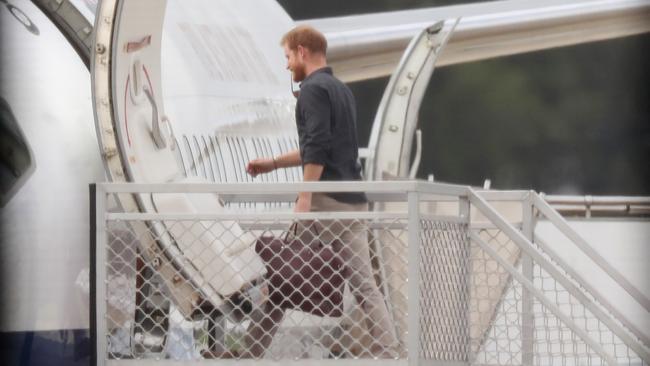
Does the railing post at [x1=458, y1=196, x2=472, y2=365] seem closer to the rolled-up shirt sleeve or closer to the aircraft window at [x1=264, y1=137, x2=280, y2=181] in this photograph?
the rolled-up shirt sleeve

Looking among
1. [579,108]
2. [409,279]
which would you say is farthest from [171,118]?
[579,108]

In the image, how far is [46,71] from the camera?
5391mm

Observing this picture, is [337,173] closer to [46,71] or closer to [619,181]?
[46,71]

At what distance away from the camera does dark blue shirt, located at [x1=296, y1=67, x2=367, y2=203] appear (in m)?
5.06

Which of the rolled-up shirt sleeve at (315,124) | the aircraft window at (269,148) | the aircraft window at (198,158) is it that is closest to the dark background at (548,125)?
the aircraft window at (269,148)

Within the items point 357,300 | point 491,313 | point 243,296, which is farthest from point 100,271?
point 491,313

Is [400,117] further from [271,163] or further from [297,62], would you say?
[297,62]

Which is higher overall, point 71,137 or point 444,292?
point 71,137

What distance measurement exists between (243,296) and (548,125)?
4236 millimetres

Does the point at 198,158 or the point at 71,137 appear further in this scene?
the point at 198,158

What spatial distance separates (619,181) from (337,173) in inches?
144

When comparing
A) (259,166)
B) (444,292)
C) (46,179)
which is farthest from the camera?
(259,166)

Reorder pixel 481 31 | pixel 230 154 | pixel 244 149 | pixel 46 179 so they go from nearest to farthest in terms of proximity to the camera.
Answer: pixel 46 179
pixel 230 154
pixel 244 149
pixel 481 31

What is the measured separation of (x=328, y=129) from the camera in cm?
509
